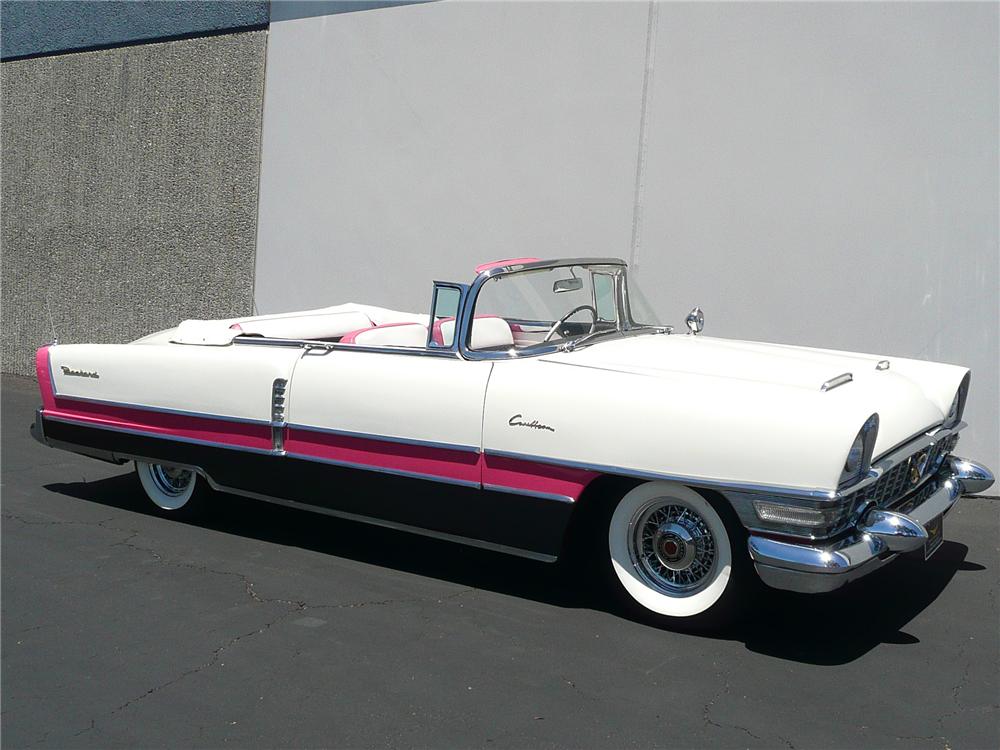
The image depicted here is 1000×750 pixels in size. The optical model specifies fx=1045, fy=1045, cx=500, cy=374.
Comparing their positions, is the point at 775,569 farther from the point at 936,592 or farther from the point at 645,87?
the point at 645,87

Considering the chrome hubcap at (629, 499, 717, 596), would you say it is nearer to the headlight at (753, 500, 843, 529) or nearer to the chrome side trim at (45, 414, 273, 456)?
the headlight at (753, 500, 843, 529)

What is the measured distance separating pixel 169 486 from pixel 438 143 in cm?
348

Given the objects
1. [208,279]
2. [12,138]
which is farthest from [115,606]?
[12,138]

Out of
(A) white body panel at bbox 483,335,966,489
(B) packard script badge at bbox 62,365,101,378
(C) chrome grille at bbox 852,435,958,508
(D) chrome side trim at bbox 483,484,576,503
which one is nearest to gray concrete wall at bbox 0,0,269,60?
(B) packard script badge at bbox 62,365,101,378

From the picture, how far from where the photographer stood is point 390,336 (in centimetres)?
520

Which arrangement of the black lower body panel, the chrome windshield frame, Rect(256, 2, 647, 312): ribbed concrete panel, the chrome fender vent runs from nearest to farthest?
the black lower body panel, the chrome windshield frame, the chrome fender vent, Rect(256, 2, 647, 312): ribbed concrete panel

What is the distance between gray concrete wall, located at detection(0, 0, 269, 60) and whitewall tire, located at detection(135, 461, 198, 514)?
467 cm

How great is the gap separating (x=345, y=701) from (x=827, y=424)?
1919mm

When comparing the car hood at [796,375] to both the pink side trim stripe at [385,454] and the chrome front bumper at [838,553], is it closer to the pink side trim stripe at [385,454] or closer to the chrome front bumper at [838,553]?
the chrome front bumper at [838,553]

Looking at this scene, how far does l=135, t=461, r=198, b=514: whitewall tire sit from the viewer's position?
5.62 meters

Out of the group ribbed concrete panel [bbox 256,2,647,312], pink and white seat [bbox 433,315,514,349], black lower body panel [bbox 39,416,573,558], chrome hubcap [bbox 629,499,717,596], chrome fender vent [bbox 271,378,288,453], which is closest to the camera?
chrome hubcap [bbox 629,499,717,596]

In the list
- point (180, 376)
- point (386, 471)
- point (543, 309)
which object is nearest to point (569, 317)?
point (543, 309)

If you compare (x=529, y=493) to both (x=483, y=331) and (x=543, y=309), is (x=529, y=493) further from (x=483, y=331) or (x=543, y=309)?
(x=543, y=309)

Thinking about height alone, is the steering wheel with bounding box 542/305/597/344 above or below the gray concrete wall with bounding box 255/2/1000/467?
below
